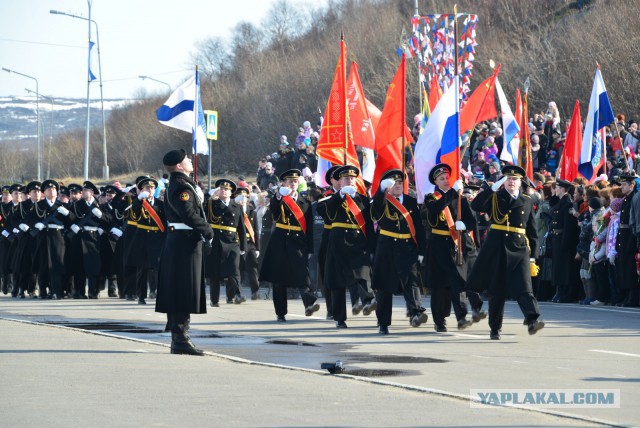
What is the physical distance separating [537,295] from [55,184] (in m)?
8.15

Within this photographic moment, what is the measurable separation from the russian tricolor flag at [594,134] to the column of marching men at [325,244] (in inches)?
145

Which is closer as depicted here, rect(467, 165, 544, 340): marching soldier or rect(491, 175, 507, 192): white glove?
rect(467, 165, 544, 340): marching soldier

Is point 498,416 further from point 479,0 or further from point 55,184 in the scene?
point 479,0

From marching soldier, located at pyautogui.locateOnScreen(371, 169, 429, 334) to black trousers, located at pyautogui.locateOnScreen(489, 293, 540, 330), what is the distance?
3.82 feet

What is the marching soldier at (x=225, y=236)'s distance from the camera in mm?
20109

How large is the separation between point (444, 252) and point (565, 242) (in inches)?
212

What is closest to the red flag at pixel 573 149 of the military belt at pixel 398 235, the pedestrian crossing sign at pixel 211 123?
the military belt at pixel 398 235

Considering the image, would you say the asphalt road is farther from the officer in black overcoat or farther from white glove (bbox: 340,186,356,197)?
white glove (bbox: 340,186,356,197)

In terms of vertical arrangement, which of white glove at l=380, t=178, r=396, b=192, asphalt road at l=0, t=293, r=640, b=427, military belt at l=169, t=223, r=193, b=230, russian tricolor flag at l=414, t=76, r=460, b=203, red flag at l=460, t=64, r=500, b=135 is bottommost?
asphalt road at l=0, t=293, r=640, b=427

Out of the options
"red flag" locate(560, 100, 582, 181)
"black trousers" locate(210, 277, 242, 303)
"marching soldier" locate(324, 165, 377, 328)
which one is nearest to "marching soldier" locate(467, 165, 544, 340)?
"marching soldier" locate(324, 165, 377, 328)

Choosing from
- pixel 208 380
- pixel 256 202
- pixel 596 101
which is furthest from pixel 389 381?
A: pixel 256 202

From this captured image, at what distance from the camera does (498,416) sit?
873cm

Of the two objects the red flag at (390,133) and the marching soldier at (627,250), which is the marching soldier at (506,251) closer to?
the red flag at (390,133)

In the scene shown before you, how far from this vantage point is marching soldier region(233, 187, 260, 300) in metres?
21.4
